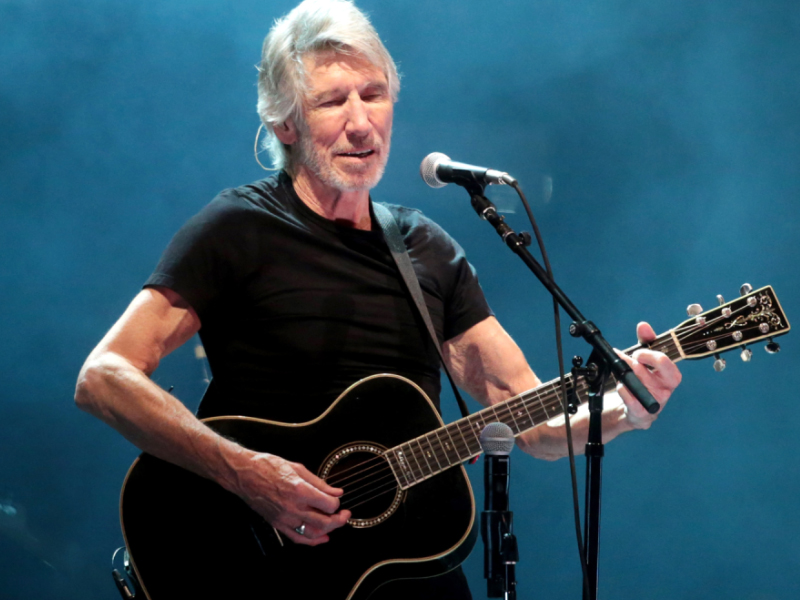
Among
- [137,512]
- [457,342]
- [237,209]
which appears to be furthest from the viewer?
[457,342]

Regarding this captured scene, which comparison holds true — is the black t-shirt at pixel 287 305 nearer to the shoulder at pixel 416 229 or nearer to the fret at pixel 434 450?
the shoulder at pixel 416 229

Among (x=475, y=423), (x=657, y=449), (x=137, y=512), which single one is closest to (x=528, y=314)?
(x=657, y=449)

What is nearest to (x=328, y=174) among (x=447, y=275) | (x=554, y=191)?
(x=447, y=275)

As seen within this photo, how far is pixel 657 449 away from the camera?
3439mm

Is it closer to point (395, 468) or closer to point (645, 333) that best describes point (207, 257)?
point (395, 468)

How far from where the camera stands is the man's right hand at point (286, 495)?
1.82 metres

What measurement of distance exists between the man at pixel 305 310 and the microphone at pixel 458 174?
0.39m

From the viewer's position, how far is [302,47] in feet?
7.38

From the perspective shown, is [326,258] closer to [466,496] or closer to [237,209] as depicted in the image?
[237,209]

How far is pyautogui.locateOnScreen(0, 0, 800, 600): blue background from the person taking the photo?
3074mm

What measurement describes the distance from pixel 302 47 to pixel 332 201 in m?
0.47

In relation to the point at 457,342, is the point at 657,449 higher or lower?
lower

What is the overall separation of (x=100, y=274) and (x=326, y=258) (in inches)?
53.5

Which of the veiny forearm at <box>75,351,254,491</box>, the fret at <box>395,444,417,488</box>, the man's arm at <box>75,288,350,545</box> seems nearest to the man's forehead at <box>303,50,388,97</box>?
the man's arm at <box>75,288,350,545</box>
